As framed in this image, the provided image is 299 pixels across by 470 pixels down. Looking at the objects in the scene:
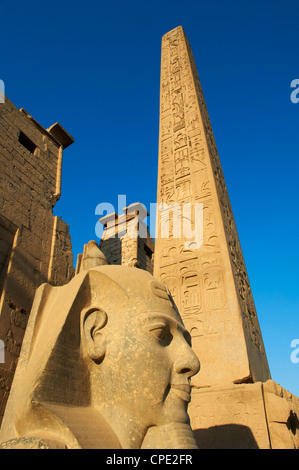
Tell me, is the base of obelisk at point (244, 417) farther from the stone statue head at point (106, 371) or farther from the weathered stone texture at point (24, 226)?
the weathered stone texture at point (24, 226)

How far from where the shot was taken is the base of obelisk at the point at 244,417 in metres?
2.57

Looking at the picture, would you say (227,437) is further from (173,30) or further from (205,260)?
(173,30)

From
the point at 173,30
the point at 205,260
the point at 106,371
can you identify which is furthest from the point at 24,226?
the point at 173,30

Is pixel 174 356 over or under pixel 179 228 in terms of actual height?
under

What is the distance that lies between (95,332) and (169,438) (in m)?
0.55

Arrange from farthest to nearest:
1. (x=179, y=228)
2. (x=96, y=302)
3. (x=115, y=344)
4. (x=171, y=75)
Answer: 1. (x=171, y=75)
2. (x=179, y=228)
3. (x=96, y=302)
4. (x=115, y=344)

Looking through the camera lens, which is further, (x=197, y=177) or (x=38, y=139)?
(x=38, y=139)

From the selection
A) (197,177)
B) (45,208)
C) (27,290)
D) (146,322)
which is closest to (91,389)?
(146,322)

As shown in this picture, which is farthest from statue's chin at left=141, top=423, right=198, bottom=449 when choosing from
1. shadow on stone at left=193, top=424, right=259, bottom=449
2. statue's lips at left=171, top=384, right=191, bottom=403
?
shadow on stone at left=193, top=424, right=259, bottom=449

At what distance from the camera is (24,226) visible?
5820 mm

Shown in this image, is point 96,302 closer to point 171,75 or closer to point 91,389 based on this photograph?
point 91,389

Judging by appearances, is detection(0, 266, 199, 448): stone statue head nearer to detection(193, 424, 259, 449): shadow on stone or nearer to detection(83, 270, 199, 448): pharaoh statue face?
detection(83, 270, 199, 448): pharaoh statue face

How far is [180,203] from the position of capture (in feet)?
14.3
